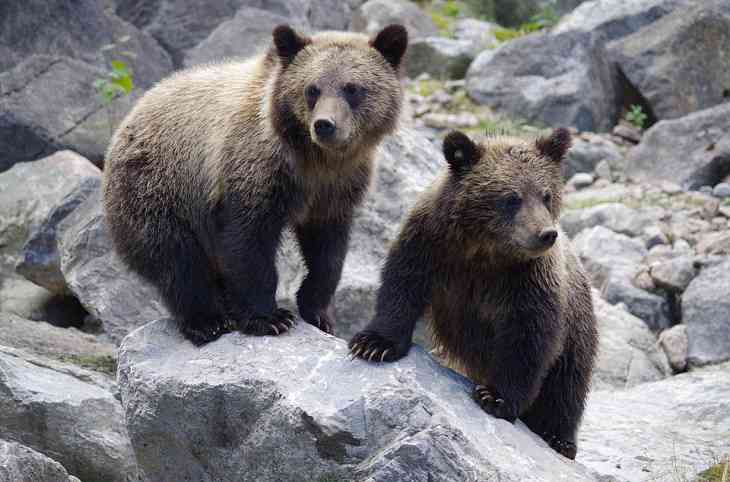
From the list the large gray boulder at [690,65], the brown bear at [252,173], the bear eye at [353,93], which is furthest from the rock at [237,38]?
the bear eye at [353,93]

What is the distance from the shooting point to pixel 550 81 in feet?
51.1

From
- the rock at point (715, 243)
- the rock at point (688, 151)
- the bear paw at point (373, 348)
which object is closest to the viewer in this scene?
the bear paw at point (373, 348)

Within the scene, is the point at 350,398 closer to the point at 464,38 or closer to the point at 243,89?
the point at 243,89

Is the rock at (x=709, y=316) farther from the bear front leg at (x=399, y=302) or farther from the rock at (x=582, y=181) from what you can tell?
the bear front leg at (x=399, y=302)

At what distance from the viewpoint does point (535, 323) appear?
6391 millimetres

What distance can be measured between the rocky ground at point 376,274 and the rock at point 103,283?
0.02 m

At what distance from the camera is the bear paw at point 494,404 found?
634 cm

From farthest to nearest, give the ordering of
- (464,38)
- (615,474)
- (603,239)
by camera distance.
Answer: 1. (464,38)
2. (603,239)
3. (615,474)

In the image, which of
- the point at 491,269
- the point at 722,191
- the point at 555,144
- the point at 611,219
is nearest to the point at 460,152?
the point at 555,144

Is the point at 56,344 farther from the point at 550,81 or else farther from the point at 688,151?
the point at 550,81

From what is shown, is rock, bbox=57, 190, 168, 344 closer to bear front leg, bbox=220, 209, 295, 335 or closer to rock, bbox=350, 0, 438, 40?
bear front leg, bbox=220, 209, 295, 335

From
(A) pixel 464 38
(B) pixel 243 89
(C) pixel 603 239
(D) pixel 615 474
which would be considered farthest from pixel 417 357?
(A) pixel 464 38

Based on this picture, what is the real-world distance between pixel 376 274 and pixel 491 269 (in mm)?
3117

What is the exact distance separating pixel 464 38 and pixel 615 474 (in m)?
12.6
